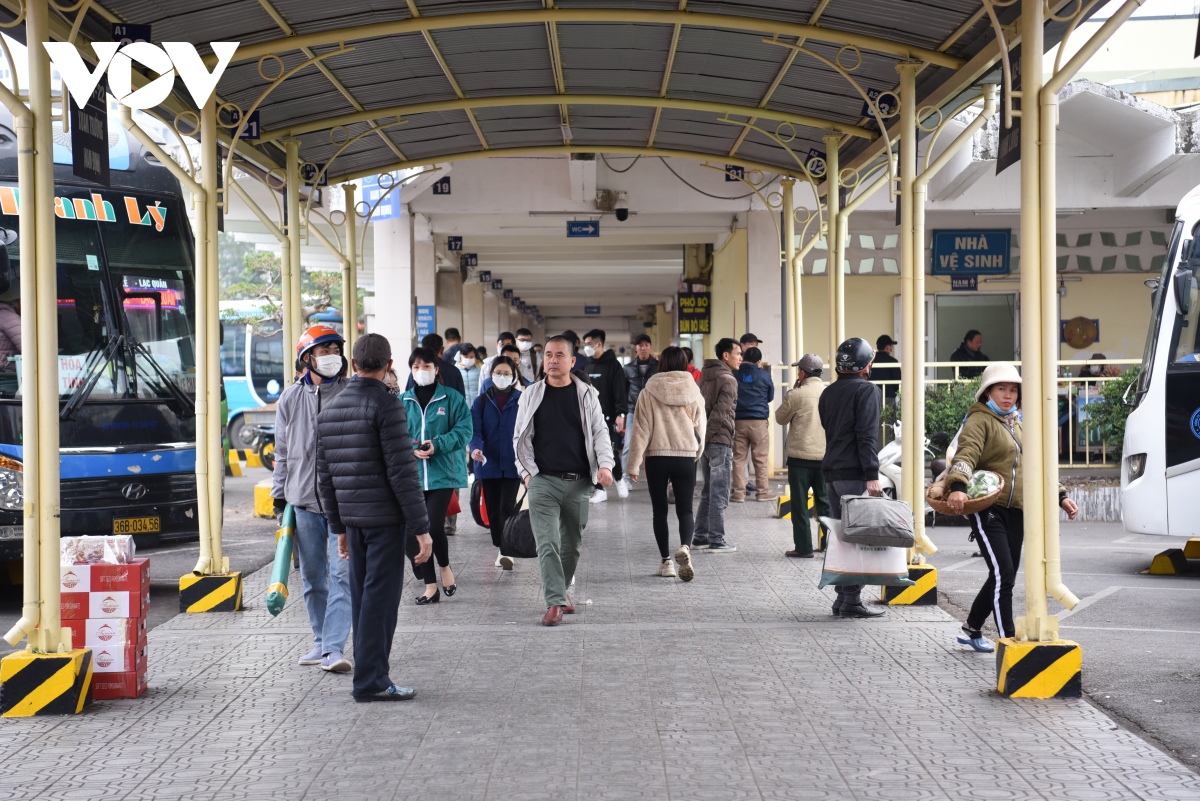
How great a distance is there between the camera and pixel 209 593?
28.0ft

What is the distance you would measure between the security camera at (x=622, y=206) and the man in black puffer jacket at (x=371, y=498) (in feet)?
42.7

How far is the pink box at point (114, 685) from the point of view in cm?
623

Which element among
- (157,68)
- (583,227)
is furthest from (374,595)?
(583,227)

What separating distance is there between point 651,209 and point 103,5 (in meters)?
12.3

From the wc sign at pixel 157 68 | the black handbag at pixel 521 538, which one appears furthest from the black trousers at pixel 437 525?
the wc sign at pixel 157 68

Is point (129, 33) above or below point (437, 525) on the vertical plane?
above

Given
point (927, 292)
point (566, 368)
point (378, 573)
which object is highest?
point (927, 292)

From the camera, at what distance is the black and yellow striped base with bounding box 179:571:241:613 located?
8.52 m

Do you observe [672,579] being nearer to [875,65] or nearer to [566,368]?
[566,368]

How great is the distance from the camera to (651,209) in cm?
1917

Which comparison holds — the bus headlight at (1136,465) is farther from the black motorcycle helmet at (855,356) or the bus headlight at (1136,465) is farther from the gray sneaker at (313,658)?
the gray sneaker at (313,658)

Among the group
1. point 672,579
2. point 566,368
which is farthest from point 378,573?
point 672,579

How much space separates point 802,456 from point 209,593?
5.03m

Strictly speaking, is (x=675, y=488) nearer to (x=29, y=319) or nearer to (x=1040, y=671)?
(x=1040, y=671)
